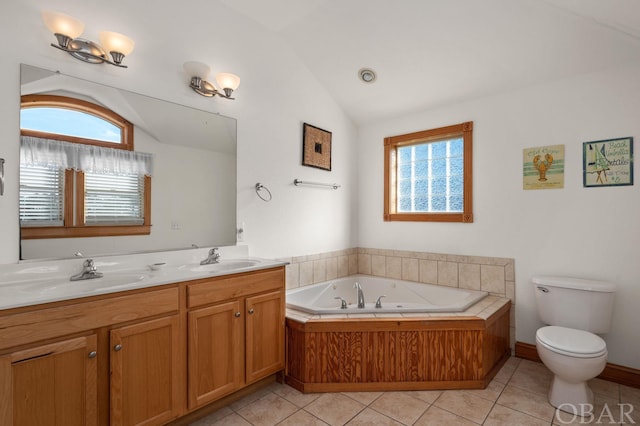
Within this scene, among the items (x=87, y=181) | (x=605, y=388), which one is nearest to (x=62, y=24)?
(x=87, y=181)

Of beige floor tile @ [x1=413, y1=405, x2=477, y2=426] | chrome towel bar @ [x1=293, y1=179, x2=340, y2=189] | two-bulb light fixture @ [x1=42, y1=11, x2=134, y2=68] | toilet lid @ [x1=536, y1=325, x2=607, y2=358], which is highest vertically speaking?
two-bulb light fixture @ [x1=42, y1=11, x2=134, y2=68]

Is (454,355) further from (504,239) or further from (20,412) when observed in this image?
(20,412)

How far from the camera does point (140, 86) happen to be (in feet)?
6.99

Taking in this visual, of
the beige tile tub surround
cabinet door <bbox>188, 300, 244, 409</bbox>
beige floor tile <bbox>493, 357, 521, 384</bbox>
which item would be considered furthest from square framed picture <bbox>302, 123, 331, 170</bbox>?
beige floor tile <bbox>493, 357, 521, 384</bbox>

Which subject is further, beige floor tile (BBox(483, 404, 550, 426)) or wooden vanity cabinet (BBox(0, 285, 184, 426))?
beige floor tile (BBox(483, 404, 550, 426))

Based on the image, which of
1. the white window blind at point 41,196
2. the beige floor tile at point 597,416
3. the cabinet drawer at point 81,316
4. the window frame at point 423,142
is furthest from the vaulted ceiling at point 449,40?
the beige floor tile at point 597,416

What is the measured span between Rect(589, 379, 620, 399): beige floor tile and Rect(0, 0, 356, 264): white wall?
2.31 metres

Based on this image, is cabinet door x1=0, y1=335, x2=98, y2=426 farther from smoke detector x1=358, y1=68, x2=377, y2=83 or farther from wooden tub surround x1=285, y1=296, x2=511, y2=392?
smoke detector x1=358, y1=68, x2=377, y2=83

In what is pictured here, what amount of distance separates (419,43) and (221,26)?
60.5 inches

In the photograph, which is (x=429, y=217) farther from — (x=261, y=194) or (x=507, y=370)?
(x=261, y=194)

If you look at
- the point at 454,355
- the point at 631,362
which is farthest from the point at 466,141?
the point at 631,362

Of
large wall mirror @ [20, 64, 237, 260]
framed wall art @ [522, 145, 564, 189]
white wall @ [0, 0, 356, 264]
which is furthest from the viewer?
framed wall art @ [522, 145, 564, 189]

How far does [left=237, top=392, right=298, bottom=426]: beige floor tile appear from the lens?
78.9 inches

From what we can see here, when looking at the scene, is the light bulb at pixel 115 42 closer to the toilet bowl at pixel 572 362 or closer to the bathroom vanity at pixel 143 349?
the bathroom vanity at pixel 143 349
